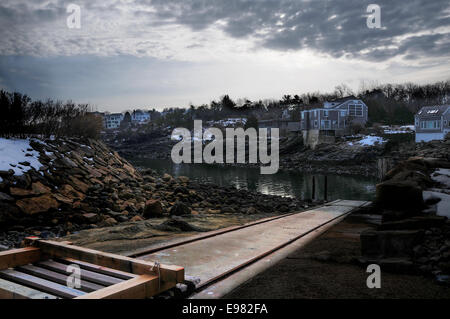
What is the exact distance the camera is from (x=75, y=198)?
488 inches

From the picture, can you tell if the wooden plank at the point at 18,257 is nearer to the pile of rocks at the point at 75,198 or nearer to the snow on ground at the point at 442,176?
the pile of rocks at the point at 75,198

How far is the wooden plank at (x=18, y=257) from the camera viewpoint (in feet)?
13.8

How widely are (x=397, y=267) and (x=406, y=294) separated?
0.87 metres

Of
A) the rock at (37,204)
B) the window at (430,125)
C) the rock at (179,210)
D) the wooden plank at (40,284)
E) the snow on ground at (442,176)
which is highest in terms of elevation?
the window at (430,125)

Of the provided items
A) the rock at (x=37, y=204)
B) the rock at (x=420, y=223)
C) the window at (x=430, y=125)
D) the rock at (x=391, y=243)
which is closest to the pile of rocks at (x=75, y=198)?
the rock at (x=37, y=204)

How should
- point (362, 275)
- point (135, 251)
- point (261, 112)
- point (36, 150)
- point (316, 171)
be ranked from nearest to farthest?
1. point (362, 275)
2. point (135, 251)
3. point (36, 150)
4. point (316, 171)
5. point (261, 112)

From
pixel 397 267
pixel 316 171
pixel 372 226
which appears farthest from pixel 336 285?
pixel 316 171

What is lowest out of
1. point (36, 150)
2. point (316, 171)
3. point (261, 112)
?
point (316, 171)

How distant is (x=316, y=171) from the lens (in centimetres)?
4588

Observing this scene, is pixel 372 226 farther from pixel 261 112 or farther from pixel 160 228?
pixel 261 112

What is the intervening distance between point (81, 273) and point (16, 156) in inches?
434

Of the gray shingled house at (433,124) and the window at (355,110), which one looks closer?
the gray shingled house at (433,124)

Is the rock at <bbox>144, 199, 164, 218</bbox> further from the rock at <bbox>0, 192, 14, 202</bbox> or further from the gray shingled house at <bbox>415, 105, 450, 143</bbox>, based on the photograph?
the gray shingled house at <bbox>415, 105, 450, 143</bbox>

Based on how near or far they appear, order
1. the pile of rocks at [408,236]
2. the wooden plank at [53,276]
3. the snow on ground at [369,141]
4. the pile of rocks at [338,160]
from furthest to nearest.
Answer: the snow on ground at [369,141]
the pile of rocks at [338,160]
the pile of rocks at [408,236]
the wooden plank at [53,276]
